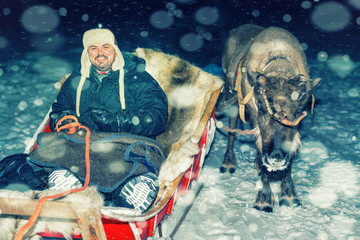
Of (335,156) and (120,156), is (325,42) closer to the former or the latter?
(335,156)

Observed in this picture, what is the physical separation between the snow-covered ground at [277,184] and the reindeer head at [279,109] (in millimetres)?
917

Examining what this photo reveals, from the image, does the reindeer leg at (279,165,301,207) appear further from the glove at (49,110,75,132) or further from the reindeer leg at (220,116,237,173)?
the glove at (49,110,75,132)

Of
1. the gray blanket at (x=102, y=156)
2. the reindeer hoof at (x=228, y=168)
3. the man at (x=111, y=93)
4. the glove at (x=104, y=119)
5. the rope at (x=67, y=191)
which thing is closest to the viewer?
the rope at (x=67, y=191)

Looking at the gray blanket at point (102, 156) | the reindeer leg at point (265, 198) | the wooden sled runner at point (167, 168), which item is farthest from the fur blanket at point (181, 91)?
the reindeer leg at point (265, 198)

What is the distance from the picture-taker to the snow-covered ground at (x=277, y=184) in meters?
3.34

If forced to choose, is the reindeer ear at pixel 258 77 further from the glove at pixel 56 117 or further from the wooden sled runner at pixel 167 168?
the glove at pixel 56 117

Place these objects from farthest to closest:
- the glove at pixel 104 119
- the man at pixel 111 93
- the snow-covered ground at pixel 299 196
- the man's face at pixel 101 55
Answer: the snow-covered ground at pixel 299 196, the man's face at pixel 101 55, the man at pixel 111 93, the glove at pixel 104 119

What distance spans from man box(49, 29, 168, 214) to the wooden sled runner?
1.08 feet

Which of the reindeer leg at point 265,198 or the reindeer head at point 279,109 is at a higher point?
the reindeer head at point 279,109

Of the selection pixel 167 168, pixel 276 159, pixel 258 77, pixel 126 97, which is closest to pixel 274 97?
pixel 258 77

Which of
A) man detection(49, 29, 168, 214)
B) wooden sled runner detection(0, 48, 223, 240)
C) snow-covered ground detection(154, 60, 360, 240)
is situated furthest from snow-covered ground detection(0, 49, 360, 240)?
man detection(49, 29, 168, 214)

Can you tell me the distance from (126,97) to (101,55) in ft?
1.57

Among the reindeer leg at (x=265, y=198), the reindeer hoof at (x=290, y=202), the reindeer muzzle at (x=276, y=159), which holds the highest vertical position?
the reindeer muzzle at (x=276, y=159)

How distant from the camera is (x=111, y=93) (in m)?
3.29
